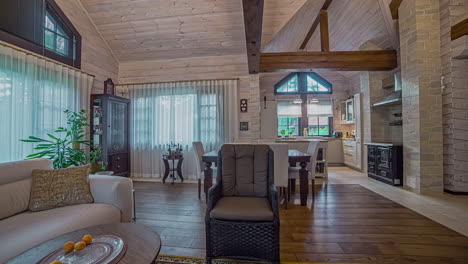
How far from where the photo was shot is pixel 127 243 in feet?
3.92

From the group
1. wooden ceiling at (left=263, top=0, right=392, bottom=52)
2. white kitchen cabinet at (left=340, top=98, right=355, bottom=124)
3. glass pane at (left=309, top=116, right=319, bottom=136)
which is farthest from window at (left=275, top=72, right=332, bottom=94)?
wooden ceiling at (left=263, top=0, right=392, bottom=52)

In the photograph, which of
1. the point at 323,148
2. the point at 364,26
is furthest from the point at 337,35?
the point at 323,148

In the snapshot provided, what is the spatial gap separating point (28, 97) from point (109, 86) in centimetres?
186

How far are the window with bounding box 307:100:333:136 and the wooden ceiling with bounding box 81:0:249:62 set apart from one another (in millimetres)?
4113

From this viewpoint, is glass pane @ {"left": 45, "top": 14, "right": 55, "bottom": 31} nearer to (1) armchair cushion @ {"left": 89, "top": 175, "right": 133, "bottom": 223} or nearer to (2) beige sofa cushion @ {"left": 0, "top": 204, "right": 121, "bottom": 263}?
(1) armchair cushion @ {"left": 89, "top": 175, "right": 133, "bottom": 223}

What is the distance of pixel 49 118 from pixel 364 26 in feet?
22.4

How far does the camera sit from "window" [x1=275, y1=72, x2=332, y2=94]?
7.52 m

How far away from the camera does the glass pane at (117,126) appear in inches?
167

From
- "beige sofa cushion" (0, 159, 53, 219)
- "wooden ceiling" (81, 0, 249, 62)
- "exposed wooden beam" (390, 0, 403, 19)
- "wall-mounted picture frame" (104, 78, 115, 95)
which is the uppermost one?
"exposed wooden beam" (390, 0, 403, 19)

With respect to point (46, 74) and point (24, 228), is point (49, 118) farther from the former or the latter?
point (24, 228)

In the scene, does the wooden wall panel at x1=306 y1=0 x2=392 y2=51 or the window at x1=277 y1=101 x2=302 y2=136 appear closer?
the wooden wall panel at x1=306 y1=0 x2=392 y2=51

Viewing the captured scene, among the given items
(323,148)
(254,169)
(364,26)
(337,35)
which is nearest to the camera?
(254,169)

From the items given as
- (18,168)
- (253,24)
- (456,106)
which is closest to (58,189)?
(18,168)

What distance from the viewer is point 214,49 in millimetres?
4703
